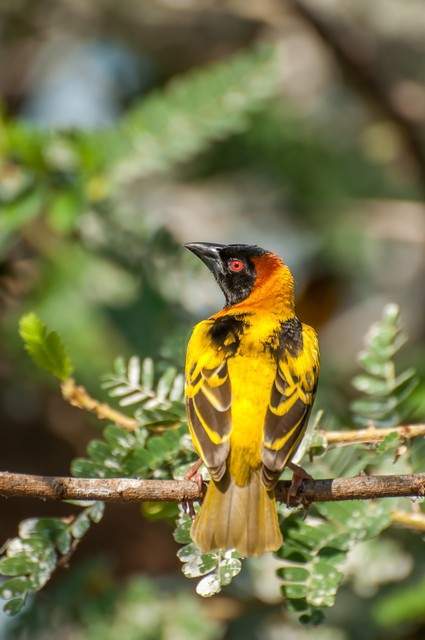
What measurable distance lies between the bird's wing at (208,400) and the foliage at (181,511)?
0.31ft

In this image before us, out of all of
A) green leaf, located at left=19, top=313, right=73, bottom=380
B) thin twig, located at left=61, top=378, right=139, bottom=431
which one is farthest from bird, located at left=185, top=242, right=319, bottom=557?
green leaf, located at left=19, top=313, right=73, bottom=380

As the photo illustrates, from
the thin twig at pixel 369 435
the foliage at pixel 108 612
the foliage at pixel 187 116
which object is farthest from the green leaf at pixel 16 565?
the foliage at pixel 187 116

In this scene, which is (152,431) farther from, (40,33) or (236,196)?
(40,33)

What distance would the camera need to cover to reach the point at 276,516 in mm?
3189

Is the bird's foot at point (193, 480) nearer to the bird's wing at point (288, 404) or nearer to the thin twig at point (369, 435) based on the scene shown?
the bird's wing at point (288, 404)

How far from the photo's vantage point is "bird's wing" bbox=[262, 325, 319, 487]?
3.26 meters

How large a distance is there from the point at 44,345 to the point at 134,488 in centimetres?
62

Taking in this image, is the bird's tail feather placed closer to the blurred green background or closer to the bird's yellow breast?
the bird's yellow breast

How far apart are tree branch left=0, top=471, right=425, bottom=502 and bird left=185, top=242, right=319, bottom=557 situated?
0.21 metres

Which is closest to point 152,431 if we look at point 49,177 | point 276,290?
point 276,290

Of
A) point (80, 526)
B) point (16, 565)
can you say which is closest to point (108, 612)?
point (80, 526)

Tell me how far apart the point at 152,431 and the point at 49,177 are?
1838 millimetres

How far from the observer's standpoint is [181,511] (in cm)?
327

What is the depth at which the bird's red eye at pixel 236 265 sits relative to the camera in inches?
187
